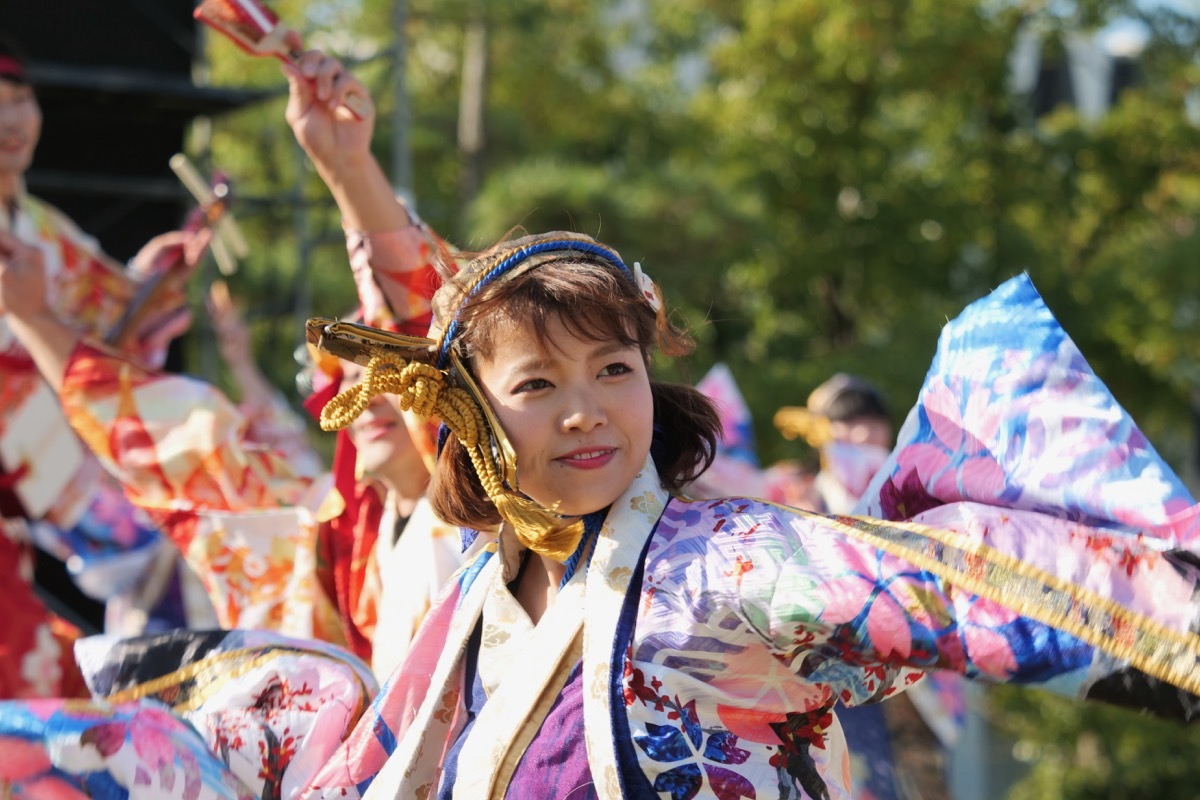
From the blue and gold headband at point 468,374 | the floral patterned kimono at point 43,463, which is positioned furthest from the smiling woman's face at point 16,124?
the blue and gold headband at point 468,374

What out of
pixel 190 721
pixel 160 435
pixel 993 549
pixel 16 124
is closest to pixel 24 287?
pixel 160 435

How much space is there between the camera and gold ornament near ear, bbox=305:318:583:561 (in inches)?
70.3

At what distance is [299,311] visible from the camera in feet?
21.8

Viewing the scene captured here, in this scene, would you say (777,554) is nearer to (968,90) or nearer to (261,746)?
(261,746)

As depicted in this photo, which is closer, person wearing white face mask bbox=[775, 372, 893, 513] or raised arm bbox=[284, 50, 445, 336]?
raised arm bbox=[284, 50, 445, 336]

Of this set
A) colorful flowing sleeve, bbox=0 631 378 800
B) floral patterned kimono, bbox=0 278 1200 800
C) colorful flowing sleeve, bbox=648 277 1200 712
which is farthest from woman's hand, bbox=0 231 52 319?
colorful flowing sleeve, bbox=648 277 1200 712

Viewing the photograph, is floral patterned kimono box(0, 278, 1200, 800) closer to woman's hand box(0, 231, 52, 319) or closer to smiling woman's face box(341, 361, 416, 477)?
smiling woman's face box(341, 361, 416, 477)

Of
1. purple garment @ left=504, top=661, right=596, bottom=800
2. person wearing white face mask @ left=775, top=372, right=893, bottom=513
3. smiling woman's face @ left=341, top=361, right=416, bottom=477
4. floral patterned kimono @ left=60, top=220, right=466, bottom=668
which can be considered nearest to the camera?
purple garment @ left=504, top=661, right=596, bottom=800

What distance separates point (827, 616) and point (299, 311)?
539 centimetres

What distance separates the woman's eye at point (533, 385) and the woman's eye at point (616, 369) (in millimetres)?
65

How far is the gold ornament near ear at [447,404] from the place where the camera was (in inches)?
70.3

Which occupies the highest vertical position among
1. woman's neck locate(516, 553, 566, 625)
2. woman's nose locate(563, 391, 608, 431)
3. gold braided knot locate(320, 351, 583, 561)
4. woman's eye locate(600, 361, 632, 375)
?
woman's eye locate(600, 361, 632, 375)

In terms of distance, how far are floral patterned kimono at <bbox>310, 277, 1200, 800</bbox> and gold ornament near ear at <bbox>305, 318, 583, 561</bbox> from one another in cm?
7

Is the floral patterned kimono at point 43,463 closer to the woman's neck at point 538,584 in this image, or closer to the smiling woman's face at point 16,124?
the smiling woman's face at point 16,124
